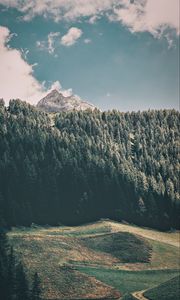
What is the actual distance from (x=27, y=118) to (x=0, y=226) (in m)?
60.4

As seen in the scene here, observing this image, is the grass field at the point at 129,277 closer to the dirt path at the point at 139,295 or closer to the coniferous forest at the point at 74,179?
the dirt path at the point at 139,295

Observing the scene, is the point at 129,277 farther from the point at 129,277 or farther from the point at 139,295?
the point at 139,295

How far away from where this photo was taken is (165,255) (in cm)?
14350

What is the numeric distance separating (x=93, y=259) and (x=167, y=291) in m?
23.6

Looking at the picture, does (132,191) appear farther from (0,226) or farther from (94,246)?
(0,226)

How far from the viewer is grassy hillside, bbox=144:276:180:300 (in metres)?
121

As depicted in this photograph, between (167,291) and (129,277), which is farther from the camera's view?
(129,277)

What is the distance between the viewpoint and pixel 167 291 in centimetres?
12631

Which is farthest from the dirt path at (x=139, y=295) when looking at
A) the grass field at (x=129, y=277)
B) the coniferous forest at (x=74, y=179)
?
the coniferous forest at (x=74, y=179)

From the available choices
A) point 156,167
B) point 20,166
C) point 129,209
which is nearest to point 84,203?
point 129,209

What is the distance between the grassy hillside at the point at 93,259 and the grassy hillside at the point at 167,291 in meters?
1.97

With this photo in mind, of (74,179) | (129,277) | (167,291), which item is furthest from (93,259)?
(74,179)

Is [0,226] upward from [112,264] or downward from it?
upward

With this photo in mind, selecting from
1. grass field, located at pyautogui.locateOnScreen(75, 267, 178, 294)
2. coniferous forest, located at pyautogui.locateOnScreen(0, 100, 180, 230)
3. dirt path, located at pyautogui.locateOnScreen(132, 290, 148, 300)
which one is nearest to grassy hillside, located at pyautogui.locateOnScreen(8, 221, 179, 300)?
grass field, located at pyautogui.locateOnScreen(75, 267, 178, 294)
